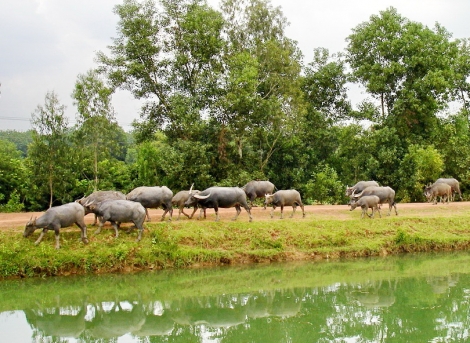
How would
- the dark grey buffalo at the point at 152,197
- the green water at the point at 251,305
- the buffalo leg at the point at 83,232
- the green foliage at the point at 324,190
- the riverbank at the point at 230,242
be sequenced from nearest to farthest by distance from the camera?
1. the green water at the point at 251,305
2. the riverbank at the point at 230,242
3. the buffalo leg at the point at 83,232
4. the dark grey buffalo at the point at 152,197
5. the green foliage at the point at 324,190

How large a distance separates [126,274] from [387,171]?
19.0 metres

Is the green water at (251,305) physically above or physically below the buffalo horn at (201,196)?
below

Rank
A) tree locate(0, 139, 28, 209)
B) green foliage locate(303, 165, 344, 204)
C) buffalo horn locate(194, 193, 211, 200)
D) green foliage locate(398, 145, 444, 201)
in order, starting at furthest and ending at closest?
tree locate(0, 139, 28, 209)
green foliage locate(398, 145, 444, 201)
green foliage locate(303, 165, 344, 204)
buffalo horn locate(194, 193, 211, 200)

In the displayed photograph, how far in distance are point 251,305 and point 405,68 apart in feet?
68.2

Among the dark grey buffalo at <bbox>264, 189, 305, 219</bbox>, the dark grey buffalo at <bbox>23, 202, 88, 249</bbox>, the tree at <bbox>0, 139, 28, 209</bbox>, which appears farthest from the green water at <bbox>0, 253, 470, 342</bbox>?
the tree at <bbox>0, 139, 28, 209</bbox>

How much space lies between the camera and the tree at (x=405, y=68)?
90.8ft

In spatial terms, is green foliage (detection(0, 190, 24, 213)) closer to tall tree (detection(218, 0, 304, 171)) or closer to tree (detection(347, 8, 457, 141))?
tall tree (detection(218, 0, 304, 171))

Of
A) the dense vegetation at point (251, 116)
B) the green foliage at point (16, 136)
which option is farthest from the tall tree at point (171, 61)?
the green foliage at point (16, 136)

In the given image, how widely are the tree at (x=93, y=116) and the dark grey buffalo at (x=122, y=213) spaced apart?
11.5 meters

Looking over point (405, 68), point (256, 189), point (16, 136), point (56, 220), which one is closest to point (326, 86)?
point (405, 68)

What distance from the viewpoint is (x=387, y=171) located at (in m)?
28.5

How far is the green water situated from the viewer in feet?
29.9

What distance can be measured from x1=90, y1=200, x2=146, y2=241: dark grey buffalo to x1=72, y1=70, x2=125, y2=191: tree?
37.6ft

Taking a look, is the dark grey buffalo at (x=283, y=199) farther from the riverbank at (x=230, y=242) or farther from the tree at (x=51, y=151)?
the tree at (x=51, y=151)
